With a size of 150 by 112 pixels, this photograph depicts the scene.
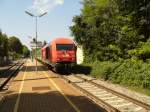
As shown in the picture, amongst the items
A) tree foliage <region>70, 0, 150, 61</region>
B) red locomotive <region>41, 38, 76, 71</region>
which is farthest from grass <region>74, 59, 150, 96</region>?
red locomotive <region>41, 38, 76, 71</region>

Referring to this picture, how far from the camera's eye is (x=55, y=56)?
123 feet

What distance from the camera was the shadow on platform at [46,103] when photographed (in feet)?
48.9

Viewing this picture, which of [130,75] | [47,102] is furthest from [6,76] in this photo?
[47,102]

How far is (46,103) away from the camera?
54.4ft

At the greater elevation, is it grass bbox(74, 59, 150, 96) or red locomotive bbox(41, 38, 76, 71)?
red locomotive bbox(41, 38, 76, 71)

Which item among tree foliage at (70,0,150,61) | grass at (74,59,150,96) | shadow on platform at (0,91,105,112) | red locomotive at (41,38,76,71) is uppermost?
tree foliage at (70,0,150,61)

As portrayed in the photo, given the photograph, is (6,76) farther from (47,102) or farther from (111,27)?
(47,102)

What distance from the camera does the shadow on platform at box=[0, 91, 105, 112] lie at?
1490 centimetres

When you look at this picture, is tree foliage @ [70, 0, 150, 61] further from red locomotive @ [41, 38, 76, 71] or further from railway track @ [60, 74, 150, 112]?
railway track @ [60, 74, 150, 112]

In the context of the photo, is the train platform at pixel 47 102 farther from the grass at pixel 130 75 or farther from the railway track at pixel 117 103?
the grass at pixel 130 75

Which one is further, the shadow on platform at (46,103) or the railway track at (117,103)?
the shadow on platform at (46,103)

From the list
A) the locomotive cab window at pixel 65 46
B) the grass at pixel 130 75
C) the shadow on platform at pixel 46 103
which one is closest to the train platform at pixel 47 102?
the shadow on platform at pixel 46 103

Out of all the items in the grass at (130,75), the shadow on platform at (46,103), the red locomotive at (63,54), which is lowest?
the shadow on platform at (46,103)

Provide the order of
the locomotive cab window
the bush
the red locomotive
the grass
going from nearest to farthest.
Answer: the grass, the bush, the red locomotive, the locomotive cab window
